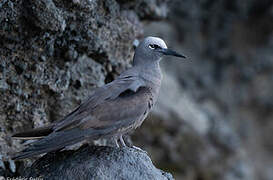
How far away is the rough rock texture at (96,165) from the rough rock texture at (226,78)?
624 cm

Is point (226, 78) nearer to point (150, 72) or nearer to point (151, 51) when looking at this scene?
point (151, 51)

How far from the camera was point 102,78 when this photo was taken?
27.0ft

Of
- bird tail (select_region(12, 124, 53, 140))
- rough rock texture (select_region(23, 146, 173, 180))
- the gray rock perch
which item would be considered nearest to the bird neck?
the gray rock perch

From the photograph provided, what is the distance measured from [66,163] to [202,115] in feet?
24.6

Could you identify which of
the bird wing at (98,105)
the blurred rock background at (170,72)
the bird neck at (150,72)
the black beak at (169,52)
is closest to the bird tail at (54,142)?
the bird wing at (98,105)

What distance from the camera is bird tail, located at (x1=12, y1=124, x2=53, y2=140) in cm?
624

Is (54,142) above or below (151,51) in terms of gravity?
below

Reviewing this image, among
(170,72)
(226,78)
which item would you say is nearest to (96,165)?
(170,72)

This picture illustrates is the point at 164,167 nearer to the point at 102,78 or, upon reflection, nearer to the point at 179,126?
the point at 179,126

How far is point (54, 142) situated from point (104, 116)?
2.52 feet

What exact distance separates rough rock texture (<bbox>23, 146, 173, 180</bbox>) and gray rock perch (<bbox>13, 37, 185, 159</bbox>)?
23 centimetres

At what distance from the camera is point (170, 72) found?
46.5 feet

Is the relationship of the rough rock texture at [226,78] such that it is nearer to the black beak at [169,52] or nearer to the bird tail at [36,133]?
the black beak at [169,52]

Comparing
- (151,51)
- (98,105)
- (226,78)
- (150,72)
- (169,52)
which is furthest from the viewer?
(226,78)
